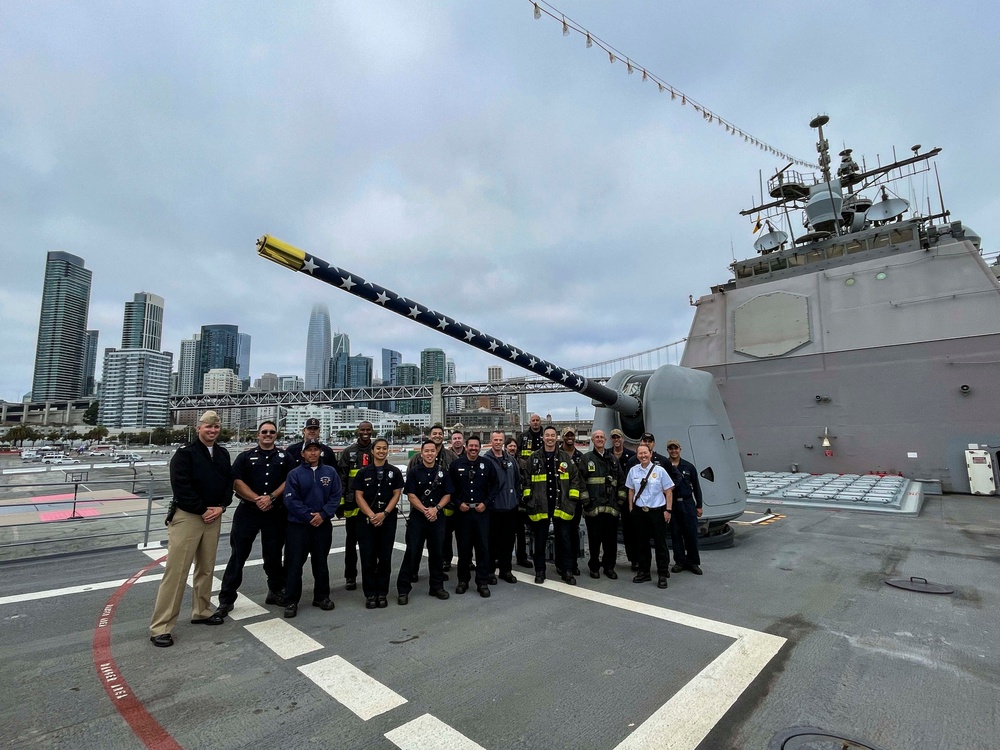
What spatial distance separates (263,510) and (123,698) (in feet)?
5.22

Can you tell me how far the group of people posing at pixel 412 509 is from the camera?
3.61 m

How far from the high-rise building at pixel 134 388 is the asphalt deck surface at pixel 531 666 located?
138889 millimetres

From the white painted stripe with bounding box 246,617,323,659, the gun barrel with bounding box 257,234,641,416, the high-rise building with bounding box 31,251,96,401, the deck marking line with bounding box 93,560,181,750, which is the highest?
the high-rise building with bounding box 31,251,96,401

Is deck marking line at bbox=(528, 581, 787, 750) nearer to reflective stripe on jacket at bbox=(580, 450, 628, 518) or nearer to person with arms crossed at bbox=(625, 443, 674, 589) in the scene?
person with arms crossed at bbox=(625, 443, 674, 589)

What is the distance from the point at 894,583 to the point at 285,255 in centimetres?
635

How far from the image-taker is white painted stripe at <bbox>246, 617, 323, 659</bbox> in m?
3.09

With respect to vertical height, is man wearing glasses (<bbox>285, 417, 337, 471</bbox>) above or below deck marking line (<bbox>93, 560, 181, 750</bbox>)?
above

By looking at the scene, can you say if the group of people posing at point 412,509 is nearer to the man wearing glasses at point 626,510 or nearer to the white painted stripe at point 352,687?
the man wearing glasses at point 626,510

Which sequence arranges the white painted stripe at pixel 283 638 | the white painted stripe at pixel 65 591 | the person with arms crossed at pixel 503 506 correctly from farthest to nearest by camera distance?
1. the person with arms crossed at pixel 503 506
2. the white painted stripe at pixel 65 591
3. the white painted stripe at pixel 283 638

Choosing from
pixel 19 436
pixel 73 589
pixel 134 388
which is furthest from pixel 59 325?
pixel 73 589

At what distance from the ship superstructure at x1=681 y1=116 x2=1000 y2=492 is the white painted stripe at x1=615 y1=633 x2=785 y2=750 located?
1363 centimetres

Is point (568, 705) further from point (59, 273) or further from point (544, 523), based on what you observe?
point (59, 273)

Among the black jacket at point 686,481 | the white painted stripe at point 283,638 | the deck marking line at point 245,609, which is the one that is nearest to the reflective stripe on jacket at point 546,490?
the black jacket at point 686,481

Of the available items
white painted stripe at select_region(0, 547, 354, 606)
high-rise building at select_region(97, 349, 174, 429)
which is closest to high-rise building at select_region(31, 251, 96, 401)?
high-rise building at select_region(97, 349, 174, 429)
